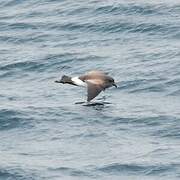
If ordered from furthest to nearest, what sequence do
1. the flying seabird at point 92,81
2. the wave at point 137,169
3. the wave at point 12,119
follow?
the flying seabird at point 92,81 < the wave at point 12,119 < the wave at point 137,169

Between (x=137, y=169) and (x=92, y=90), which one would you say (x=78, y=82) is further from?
(x=137, y=169)

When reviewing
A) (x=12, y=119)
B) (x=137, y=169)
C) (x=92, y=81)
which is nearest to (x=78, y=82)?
(x=92, y=81)

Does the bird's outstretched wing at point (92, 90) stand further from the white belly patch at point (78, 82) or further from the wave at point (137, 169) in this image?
the wave at point (137, 169)

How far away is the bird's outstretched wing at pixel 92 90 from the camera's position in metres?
23.8

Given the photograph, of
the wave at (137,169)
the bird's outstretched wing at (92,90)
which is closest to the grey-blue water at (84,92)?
the wave at (137,169)

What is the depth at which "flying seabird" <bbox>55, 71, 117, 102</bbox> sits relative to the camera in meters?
Result: 23.9

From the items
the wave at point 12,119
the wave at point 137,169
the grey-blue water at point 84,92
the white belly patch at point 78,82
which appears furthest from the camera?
the white belly patch at point 78,82

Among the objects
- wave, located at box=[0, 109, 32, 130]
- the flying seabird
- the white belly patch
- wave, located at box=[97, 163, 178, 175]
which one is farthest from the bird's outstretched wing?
wave, located at box=[97, 163, 178, 175]

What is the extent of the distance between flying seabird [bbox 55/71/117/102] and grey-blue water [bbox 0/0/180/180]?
42 centimetres

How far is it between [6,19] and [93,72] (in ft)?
29.9

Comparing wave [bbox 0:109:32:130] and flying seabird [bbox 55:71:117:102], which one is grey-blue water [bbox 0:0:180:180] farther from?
flying seabird [bbox 55:71:117:102]

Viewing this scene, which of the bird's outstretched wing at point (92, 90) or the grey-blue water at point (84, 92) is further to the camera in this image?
the bird's outstretched wing at point (92, 90)

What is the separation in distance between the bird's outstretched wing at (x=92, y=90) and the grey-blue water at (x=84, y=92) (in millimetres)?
359

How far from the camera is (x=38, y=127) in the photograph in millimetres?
22625
